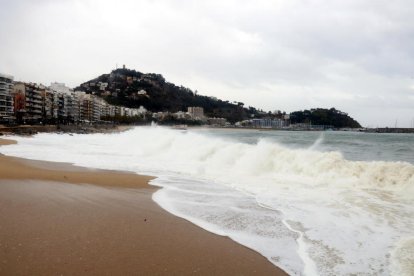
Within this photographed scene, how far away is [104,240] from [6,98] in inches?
3227

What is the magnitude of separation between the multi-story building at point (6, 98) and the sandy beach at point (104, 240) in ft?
246

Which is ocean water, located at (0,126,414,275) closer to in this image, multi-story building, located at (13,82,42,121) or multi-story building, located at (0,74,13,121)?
multi-story building, located at (0,74,13,121)

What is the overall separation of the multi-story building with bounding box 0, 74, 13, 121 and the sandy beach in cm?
7483

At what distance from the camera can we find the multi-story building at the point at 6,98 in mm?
75188

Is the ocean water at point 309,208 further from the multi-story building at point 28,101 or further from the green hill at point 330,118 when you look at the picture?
the green hill at point 330,118

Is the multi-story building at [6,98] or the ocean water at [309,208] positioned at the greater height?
the multi-story building at [6,98]

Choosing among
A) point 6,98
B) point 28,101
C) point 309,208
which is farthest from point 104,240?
point 28,101

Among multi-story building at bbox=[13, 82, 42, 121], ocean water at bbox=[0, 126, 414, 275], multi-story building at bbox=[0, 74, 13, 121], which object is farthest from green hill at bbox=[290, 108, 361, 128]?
ocean water at bbox=[0, 126, 414, 275]

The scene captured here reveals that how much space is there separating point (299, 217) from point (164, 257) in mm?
3201

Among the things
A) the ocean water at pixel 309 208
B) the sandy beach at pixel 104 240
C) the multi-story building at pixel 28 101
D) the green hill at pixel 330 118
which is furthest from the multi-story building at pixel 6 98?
the green hill at pixel 330 118

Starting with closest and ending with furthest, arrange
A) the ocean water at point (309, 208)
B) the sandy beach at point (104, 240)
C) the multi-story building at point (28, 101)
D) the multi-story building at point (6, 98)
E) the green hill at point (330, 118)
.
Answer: the sandy beach at point (104, 240)
the ocean water at point (309, 208)
the multi-story building at point (6, 98)
the multi-story building at point (28, 101)
the green hill at point (330, 118)

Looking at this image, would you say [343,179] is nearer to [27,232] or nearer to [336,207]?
[336,207]

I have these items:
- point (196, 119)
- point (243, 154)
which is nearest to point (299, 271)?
point (243, 154)

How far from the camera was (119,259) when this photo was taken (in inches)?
186
